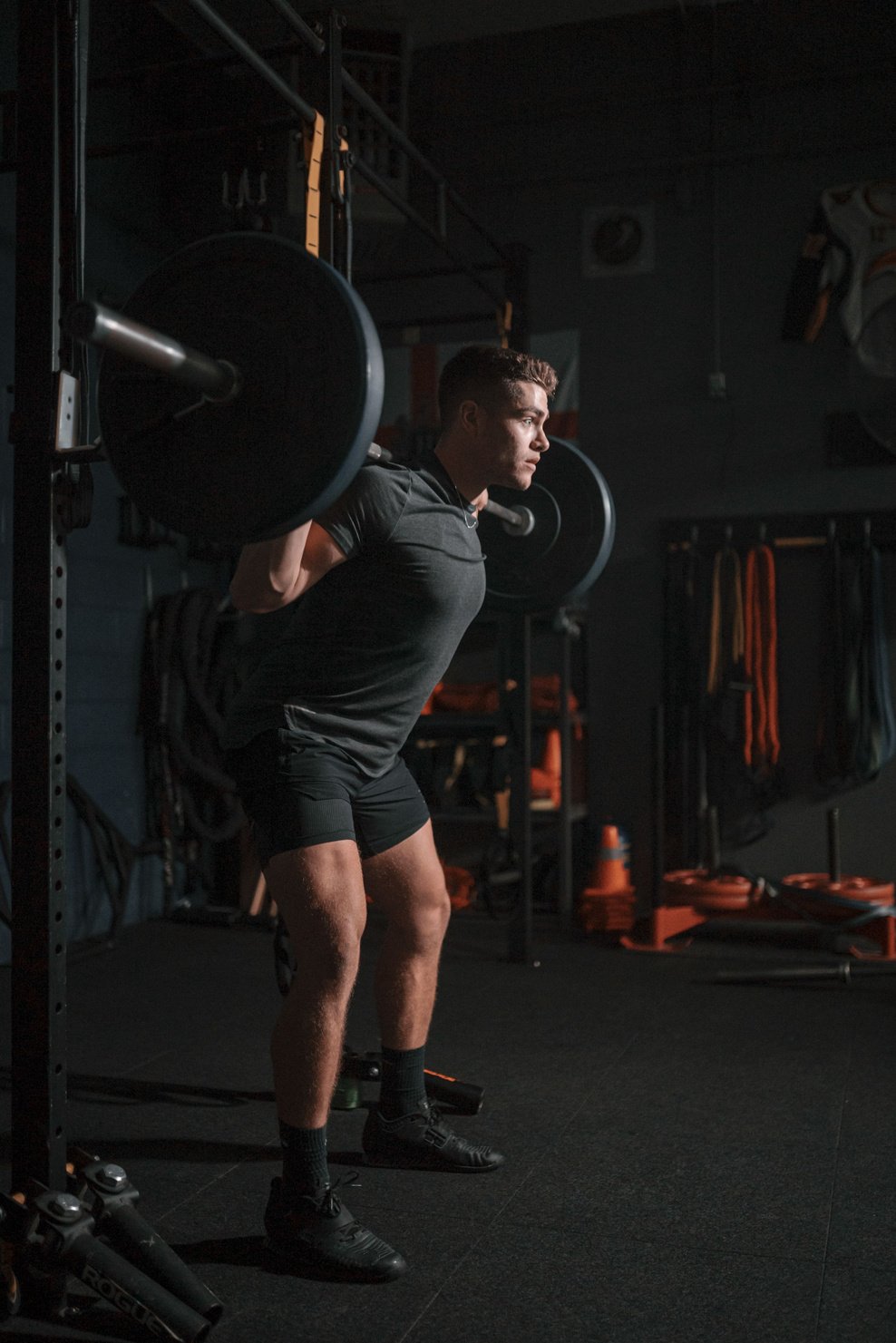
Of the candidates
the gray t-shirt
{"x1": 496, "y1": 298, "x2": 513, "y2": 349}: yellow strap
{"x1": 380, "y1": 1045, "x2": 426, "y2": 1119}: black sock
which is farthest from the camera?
{"x1": 496, "y1": 298, "x2": 513, "y2": 349}: yellow strap

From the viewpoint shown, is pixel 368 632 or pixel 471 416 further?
pixel 471 416

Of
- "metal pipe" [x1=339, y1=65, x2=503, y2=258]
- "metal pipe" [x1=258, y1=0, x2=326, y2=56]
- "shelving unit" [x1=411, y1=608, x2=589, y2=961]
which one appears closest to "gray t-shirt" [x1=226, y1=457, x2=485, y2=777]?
"metal pipe" [x1=258, y1=0, x2=326, y2=56]

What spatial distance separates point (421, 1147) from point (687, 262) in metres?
3.97

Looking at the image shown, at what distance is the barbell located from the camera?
5.28 ft

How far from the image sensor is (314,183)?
2.48 meters

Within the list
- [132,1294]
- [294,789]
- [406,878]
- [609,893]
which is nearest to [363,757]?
[294,789]

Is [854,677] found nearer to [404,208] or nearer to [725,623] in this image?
[725,623]

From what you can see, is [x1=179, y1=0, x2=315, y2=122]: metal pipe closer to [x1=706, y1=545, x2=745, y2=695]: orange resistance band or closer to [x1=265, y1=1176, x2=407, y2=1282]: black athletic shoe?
[x1=265, y1=1176, x2=407, y2=1282]: black athletic shoe

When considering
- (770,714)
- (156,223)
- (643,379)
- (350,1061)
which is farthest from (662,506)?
(350,1061)

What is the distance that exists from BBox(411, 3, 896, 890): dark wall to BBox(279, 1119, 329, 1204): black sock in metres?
3.31

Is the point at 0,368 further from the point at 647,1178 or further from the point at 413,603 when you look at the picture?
the point at 647,1178

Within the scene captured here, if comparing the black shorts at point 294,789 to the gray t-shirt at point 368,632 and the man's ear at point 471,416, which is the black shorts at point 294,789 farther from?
the man's ear at point 471,416

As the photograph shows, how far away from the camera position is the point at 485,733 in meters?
4.90

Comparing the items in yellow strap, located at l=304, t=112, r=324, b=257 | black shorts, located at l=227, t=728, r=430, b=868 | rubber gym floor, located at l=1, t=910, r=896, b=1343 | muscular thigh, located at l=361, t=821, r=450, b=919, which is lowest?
rubber gym floor, located at l=1, t=910, r=896, b=1343
